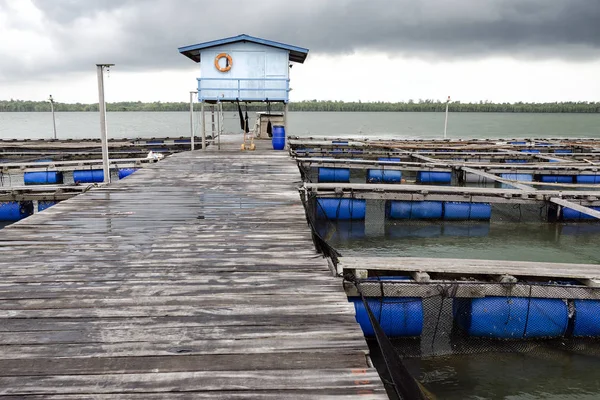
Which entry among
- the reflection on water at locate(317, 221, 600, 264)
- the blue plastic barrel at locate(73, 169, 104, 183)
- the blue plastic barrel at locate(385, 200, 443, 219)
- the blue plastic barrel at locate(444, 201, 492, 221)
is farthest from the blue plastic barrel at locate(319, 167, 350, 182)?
the blue plastic barrel at locate(73, 169, 104, 183)

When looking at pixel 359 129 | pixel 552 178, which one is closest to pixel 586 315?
pixel 552 178

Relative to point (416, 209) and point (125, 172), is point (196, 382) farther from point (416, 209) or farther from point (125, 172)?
point (125, 172)

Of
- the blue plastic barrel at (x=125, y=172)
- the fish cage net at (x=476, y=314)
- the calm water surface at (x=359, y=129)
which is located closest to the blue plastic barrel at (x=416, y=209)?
the fish cage net at (x=476, y=314)

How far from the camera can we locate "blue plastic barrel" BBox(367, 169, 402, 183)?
63.0 feet

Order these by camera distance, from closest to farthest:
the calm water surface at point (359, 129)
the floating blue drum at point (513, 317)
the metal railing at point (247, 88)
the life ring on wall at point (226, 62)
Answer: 1. the floating blue drum at point (513, 317)
2. the life ring on wall at point (226, 62)
3. the metal railing at point (247, 88)
4. the calm water surface at point (359, 129)

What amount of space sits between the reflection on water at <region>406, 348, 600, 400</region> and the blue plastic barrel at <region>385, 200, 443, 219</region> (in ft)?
25.4

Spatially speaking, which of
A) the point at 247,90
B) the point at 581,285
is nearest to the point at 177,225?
the point at 581,285

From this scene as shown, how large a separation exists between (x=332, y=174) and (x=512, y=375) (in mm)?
13734

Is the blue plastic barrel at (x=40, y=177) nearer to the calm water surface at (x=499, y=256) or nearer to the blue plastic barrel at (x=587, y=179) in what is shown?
the calm water surface at (x=499, y=256)

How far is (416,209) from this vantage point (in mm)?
14523

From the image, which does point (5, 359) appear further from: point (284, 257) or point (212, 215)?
point (212, 215)

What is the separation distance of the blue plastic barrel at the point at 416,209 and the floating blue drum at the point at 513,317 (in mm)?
7784

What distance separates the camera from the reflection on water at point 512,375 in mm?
6340

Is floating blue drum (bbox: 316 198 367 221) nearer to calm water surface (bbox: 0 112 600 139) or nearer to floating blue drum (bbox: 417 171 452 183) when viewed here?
floating blue drum (bbox: 417 171 452 183)
